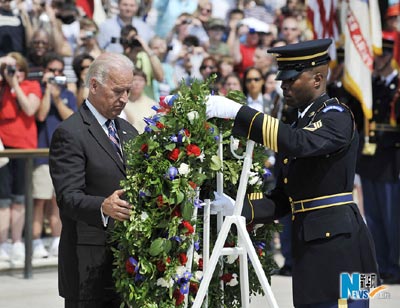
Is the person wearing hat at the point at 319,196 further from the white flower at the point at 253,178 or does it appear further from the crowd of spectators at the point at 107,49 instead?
the crowd of spectators at the point at 107,49

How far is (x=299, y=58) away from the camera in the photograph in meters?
4.97

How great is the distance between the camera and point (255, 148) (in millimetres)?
5176

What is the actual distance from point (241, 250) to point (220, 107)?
2.19ft

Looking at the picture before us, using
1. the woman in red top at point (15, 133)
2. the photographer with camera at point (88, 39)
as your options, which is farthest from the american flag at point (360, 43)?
the woman in red top at point (15, 133)

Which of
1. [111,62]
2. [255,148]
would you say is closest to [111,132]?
[111,62]

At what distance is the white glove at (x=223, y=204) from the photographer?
4.75 meters

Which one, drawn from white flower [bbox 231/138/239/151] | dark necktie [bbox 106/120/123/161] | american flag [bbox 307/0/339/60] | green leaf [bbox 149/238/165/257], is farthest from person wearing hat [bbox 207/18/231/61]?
green leaf [bbox 149/238/165/257]

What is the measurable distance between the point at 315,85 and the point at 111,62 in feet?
3.30

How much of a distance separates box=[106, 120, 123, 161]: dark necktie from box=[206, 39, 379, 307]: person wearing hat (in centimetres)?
66

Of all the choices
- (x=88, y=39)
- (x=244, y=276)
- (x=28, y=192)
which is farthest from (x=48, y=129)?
(x=244, y=276)

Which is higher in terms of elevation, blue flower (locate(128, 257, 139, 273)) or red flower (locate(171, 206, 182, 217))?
red flower (locate(171, 206, 182, 217))

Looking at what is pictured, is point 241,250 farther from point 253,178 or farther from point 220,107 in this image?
point 220,107

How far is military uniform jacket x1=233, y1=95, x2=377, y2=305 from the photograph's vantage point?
4895mm

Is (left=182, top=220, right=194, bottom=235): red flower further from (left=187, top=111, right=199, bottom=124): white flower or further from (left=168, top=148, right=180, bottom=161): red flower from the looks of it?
(left=187, top=111, right=199, bottom=124): white flower
